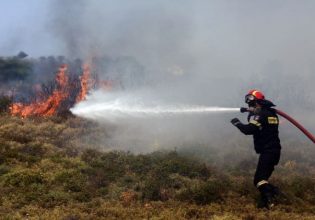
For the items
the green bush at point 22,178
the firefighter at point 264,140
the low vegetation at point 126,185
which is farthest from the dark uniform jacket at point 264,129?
the green bush at point 22,178

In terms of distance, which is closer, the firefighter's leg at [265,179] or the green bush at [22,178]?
the firefighter's leg at [265,179]

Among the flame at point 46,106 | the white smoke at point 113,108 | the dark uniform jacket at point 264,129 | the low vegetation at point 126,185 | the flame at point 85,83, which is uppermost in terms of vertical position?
the flame at point 85,83

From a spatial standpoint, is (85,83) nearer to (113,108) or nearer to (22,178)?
(113,108)

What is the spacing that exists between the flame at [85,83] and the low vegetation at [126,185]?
820 centimetres

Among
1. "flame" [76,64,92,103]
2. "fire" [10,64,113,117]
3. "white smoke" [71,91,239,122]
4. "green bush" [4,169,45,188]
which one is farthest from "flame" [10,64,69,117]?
"green bush" [4,169,45,188]

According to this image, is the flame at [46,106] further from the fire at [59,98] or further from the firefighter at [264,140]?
the firefighter at [264,140]

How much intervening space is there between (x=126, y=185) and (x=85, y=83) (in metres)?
15.6

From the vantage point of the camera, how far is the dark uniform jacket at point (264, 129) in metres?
10.7

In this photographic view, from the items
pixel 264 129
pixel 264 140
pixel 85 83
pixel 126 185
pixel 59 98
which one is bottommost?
pixel 126 185

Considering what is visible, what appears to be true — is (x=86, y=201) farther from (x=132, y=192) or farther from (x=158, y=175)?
(x=158, y=175)

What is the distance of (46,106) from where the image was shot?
23.6 m

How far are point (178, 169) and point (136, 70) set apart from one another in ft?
65.9

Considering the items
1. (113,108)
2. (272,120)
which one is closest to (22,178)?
(272,120)

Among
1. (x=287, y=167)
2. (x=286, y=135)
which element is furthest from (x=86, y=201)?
(x=286, y=135)
